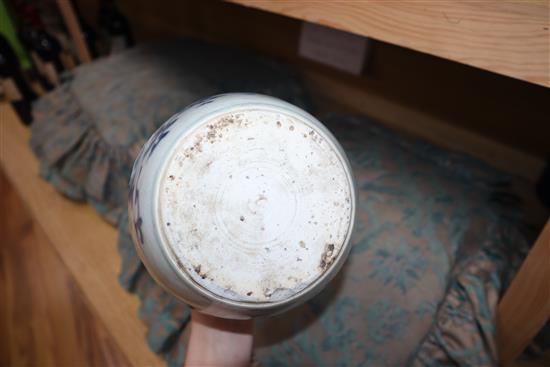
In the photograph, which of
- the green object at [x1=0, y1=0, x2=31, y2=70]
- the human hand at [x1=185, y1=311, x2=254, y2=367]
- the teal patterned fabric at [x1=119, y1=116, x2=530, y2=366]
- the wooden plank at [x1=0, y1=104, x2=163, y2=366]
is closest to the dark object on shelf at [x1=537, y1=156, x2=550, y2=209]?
the teal patterned fabric at [x1=119, y1=116, x2=530, y2=366]

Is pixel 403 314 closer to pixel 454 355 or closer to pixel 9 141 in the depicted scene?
pixel 454 355

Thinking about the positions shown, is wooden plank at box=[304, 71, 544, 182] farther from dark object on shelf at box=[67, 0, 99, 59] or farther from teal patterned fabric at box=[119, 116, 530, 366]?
dark object on shelf at box=[67, 0, 99, 59]

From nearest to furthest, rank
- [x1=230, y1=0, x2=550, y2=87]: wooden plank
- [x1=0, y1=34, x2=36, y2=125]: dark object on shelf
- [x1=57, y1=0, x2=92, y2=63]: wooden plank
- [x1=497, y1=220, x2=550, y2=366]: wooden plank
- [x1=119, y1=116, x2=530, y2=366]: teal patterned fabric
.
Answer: [x1=230, y1=0, x2=550, y2=87]: wooden plank, [x1=497, y1=220, x2=550, y2=366]: wooden plank, [x1=119, y1=116, x2=530, y2=366]: teal patterned fabric, [x1=57, y1=0, x2=92, y2=63]: wooden plank, [x1=0, y1=34, x2=36, y2=125]: dark object on shelf

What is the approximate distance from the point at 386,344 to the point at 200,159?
0.41 m

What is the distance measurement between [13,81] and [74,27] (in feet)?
1.06

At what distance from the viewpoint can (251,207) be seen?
1.00 feet

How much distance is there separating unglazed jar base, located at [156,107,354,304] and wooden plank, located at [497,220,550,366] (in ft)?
0.84

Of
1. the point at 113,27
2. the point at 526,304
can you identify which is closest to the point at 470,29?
the point at 526,304

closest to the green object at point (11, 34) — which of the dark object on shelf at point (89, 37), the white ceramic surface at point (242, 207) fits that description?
the dark object on shelf at point (89, 37)

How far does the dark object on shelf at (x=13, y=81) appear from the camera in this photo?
4.08ft

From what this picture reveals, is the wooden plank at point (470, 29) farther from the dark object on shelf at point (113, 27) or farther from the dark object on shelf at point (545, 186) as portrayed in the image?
the dark object on shelf at point (113, 27)

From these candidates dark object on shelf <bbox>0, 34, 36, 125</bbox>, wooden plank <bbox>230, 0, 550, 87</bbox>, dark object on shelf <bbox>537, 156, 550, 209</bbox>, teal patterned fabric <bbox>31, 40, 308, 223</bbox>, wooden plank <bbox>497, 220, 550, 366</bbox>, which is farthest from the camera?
dark object on shelf <bbox>0, 34, 36, 125</bbox>

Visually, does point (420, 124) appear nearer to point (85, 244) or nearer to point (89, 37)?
point (85, 244)

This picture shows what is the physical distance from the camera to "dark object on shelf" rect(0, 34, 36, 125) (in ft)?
4.08
